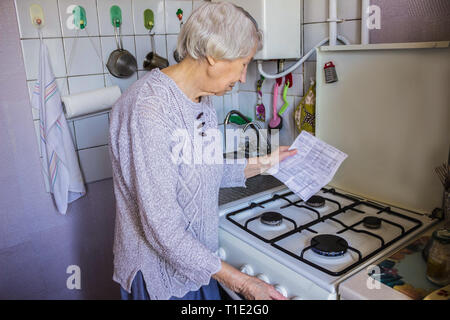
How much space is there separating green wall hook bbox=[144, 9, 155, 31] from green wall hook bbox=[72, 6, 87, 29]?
9.4 inches

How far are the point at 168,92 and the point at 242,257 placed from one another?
479 mm

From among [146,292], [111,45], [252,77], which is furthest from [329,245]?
[111,45]

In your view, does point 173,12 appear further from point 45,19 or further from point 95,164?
point 95,164

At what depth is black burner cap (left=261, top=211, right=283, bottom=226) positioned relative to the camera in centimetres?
112

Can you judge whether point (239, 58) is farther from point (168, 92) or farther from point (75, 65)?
point (75, 65)

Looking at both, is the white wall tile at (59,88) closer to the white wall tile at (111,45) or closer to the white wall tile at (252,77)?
the white wall tile at (111,45)

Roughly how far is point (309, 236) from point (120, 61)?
3.25 feet

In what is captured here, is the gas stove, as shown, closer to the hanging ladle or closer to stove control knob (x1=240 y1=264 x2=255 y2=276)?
stove control knob (x1=240 y1=264 x2=255 y2=276)

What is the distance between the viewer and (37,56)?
1396mm

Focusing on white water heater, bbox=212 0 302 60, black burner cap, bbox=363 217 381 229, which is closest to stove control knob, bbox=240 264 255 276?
black burner cap, bbox=363 217 381 229

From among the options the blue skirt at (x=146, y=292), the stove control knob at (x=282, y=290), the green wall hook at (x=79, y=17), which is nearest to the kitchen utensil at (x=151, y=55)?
the green wall hook at (x=79, y=17)

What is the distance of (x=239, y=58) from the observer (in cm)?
91

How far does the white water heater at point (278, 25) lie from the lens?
4.59 ft
